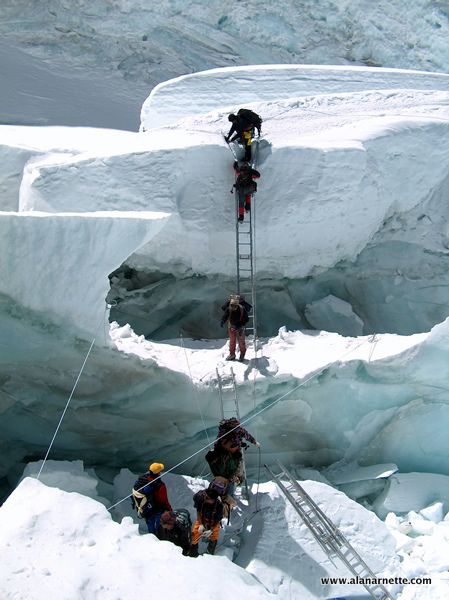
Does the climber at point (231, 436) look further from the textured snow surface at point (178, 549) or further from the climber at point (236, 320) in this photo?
the climber at point (236, 320)

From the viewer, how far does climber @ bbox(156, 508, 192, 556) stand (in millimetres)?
4512

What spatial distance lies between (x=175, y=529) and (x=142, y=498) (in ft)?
1.19

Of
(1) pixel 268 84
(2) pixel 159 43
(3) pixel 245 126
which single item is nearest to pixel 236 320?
(3) pixel 245 126

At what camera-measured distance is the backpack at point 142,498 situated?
15.4 feet

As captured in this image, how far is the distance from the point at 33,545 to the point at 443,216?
20.8 ft

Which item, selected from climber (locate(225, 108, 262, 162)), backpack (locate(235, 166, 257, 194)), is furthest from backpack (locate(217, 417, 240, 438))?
climber (locate(225, 108, 262, 162))

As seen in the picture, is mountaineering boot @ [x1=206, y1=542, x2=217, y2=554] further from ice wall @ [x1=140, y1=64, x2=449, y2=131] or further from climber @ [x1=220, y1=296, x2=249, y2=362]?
ice wall @ [x1=140, y1=64, x2=449, y2=131]

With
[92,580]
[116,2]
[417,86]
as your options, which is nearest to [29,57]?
[116,2]

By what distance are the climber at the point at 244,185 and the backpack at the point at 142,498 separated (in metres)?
3.06

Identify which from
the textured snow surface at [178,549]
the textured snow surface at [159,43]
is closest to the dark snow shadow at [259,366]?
the textured snow surface at [178,549]

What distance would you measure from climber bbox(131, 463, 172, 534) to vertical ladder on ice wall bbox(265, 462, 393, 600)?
1152 mm

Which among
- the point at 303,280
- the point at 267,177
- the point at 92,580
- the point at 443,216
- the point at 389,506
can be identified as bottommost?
the point at 389,506

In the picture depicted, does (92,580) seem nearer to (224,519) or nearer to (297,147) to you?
(224,519)

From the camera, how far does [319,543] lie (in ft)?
16.1
